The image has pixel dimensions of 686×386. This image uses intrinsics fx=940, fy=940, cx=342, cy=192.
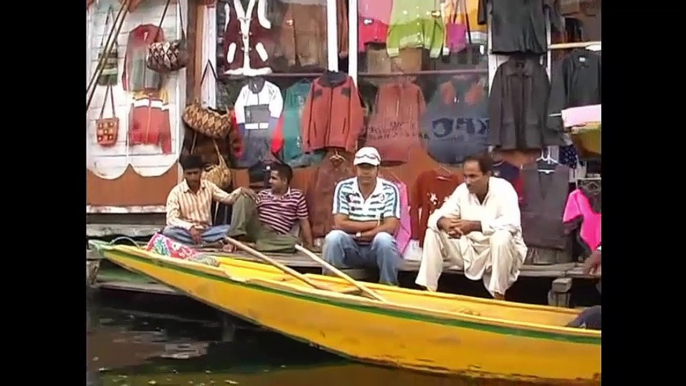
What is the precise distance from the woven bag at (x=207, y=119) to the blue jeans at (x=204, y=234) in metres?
0.35

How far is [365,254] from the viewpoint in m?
3.32

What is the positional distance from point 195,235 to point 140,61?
2.30 feet

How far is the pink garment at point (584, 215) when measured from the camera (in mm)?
3123

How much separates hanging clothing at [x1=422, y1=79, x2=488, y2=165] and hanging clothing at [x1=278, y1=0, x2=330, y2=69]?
1.45 feet

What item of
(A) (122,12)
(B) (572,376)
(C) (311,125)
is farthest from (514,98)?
(A) (122,12)

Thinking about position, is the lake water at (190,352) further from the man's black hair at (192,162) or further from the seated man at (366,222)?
the man's black hair at (192,162)

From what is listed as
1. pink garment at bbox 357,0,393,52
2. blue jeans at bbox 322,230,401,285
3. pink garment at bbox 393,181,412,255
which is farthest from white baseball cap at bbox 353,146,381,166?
pink garment at bbox 357,0,393,52

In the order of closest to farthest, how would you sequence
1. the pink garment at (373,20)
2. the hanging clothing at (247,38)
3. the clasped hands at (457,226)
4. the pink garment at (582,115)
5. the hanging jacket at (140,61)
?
the pink garment at (582,115), the clasped hands at (457,226), the pink garment at (373,20), the hanging clothing at (247,38), the hanging jacket at (140,61)

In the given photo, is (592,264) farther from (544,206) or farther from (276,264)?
(276,264)

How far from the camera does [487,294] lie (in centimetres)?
321

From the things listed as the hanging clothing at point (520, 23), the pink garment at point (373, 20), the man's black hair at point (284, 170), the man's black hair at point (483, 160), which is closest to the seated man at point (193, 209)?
the man's black hair at point (284, 170)

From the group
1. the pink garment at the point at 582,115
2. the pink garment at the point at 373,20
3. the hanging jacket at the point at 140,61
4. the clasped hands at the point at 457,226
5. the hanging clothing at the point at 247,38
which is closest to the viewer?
the pink garment at the point at 582,115
